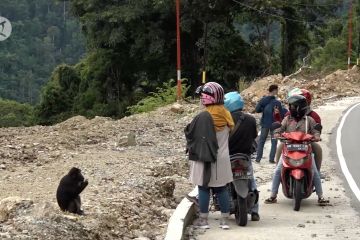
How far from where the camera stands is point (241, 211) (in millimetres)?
7523

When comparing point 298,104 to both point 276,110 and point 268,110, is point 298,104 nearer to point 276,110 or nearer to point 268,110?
point 276,110

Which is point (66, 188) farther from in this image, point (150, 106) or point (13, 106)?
point (13, 106)

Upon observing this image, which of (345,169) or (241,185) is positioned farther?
(345,169)

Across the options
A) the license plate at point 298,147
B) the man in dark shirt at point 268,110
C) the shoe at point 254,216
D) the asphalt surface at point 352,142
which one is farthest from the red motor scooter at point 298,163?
the man in dark shirt at point 268,110

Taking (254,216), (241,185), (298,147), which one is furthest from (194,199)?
(298,147)

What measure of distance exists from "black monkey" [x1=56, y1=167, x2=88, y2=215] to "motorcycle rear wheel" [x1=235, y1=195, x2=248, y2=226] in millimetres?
1918

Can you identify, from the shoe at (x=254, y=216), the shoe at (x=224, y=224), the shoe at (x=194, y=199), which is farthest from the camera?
the shoe at (x=254, y=216)

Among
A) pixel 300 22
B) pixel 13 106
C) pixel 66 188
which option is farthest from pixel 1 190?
pixel 13 106

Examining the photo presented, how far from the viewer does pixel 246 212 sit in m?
7.56

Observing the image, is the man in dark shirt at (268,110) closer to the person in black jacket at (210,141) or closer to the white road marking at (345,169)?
the white road marking at (345,169)

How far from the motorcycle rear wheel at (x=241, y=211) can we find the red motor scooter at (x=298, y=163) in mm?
1227

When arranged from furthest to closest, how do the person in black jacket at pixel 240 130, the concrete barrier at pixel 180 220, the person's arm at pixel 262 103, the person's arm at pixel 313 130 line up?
the person's arm at pixel 262 103 < the person's arm at pixel 313 130 < the person in black jacket at pixel 240 130 < the concrete barrier at pixel 180 220

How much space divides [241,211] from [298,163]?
1.39 metres

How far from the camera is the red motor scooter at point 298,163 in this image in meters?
8.45
